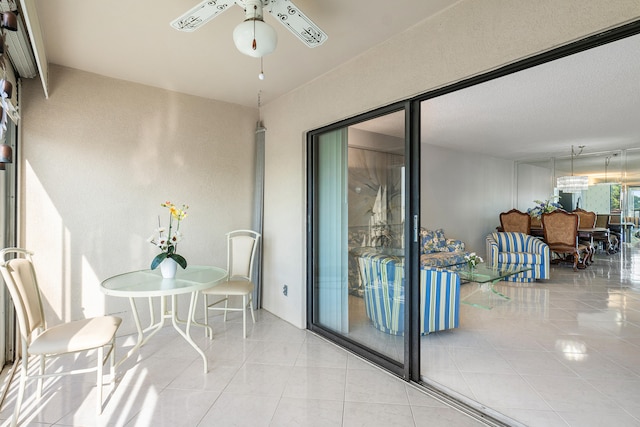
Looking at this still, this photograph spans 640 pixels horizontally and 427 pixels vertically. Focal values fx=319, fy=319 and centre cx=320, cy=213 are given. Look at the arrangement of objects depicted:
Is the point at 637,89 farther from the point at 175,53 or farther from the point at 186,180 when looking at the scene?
the point at 186,180

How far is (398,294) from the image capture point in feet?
8.50

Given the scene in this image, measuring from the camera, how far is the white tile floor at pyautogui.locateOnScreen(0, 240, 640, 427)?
198 centimetres

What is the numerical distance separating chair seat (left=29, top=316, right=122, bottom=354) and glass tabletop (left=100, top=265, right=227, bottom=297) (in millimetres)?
242

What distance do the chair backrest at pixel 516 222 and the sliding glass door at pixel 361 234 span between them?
559 centimetres

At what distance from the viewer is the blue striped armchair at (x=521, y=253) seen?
5.61m

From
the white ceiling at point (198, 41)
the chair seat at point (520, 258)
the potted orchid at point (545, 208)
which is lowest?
the chair seat at point (520, 258)

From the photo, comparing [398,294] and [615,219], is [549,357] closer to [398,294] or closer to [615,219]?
[398,294]

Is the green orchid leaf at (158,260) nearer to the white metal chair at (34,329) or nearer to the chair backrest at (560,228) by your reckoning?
the white metal chair at (34,329)

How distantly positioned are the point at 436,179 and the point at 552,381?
4829 mm

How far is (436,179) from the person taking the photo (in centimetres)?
675

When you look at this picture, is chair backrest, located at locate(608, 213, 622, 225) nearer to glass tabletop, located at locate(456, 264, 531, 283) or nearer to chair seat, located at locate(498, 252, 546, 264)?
chair seat, located at locate(498, 252, 546, 264)

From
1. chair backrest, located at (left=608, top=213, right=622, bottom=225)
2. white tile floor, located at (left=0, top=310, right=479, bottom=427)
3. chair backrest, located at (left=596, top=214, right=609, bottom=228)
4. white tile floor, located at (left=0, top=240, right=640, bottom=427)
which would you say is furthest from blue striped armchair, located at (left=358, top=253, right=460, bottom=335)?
chair backrest, located at (left=596, top=214, right=609, bottom=228)

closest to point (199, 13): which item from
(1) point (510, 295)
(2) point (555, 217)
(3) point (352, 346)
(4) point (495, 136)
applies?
(3) point (352, 346)

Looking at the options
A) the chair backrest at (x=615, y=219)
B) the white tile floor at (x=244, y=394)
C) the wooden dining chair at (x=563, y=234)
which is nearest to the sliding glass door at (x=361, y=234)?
the white tile floor at (x=244, y=394)
